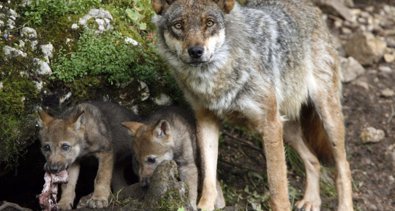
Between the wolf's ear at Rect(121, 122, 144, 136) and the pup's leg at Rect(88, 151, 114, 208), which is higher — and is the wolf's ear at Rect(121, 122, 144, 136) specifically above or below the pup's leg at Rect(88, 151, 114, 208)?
above

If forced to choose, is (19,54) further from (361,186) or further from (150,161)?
(361,186)

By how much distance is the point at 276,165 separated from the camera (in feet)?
26.0

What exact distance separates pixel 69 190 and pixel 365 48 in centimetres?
578

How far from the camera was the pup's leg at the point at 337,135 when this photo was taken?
8.77 meters

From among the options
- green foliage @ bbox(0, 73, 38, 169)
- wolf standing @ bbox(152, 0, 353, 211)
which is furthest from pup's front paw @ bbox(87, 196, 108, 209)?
wolf standing @ bbox(152, 0, 353, 211)

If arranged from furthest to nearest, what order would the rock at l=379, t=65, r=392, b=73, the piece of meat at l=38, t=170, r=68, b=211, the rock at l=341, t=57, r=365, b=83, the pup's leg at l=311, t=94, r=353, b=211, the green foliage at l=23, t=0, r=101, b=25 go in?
the rock at l=379, t=65, r=392, b=73 → the rock at l=341, t=57, r=365, b=83 → the pup's leg at l=311, t=94, r=353, b=211 → the green foliage at l=23, t=0, r=101, b=25 → the piece of meat at l=38, t=170, r=68, b=211

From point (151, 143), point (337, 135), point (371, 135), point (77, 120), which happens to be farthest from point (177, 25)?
point (371, 135)

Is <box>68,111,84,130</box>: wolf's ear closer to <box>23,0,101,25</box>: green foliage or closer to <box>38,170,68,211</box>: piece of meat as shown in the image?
<box>38,170,68,211</box>: piece of meat

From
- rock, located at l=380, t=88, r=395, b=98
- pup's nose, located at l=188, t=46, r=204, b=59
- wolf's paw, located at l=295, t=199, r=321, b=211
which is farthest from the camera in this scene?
rock, located at l=380, t=88, r=395, b=98

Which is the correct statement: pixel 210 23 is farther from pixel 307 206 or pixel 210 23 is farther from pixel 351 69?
pixel 351 69

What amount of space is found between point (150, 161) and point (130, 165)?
3.31 ft

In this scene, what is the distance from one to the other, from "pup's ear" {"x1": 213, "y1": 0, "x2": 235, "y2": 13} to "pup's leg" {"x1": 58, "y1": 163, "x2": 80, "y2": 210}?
216 centimetres

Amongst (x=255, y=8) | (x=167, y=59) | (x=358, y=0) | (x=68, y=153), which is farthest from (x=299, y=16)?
(x=358, y=0)

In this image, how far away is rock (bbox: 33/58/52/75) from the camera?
8.16m
